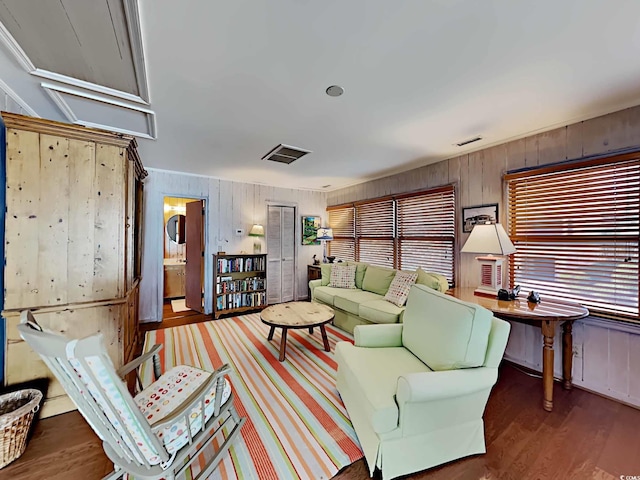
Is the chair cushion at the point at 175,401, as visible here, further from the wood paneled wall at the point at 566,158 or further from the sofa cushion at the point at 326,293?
the wood paneled wall at the point at 566,158

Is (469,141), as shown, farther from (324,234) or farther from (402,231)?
(324,234)

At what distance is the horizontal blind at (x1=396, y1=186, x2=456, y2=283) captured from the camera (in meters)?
3.75

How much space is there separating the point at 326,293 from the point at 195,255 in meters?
2.67

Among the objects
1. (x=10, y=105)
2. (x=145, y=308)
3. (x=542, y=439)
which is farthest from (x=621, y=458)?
(x=145, y=308)

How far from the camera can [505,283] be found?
3072 millimetres

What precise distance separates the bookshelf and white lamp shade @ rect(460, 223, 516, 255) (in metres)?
3.62

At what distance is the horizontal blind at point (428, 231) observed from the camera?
3750mm

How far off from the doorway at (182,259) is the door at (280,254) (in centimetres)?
132

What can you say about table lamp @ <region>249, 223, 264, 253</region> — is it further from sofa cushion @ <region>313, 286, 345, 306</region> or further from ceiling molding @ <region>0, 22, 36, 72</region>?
ceiling molding @ <region>0, 22, 36, 72</region>

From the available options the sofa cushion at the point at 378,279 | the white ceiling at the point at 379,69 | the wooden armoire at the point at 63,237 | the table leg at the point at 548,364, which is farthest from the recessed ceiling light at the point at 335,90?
the sofa cushion at the point at 378,279

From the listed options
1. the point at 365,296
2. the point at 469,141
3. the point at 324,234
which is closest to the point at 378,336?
the point at 365,296

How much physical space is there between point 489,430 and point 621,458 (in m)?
0.72

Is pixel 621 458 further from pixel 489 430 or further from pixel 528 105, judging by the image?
pixel 528 105

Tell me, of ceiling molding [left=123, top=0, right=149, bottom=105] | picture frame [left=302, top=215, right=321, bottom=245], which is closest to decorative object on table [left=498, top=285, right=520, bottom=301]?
ceiling molding [left=123, top=0, right=149, bottom=105]
